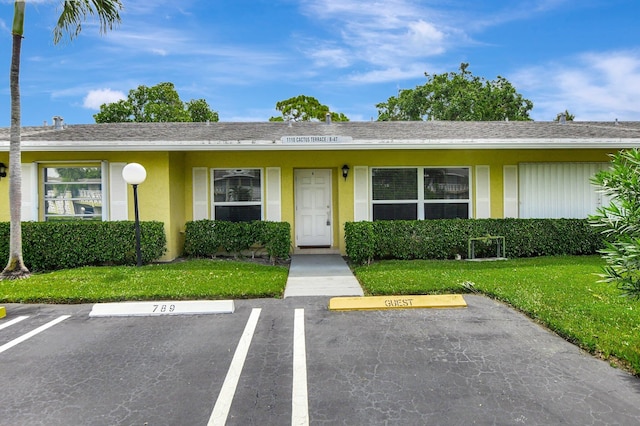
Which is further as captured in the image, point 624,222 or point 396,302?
point 396,302

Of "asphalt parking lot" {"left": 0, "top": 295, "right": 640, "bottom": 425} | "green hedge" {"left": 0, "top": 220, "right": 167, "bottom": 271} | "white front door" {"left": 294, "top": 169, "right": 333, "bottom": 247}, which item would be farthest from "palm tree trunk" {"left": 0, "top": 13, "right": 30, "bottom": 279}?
"white front door" {"left": 294, "top": 169, "right": 333, "bottom": 247}

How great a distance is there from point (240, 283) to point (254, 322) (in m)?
1.82

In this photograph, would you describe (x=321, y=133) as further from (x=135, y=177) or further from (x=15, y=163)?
(x=15, y=163)

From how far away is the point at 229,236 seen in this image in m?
9.20

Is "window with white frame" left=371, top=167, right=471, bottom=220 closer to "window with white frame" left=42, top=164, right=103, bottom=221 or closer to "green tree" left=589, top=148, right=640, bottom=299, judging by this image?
"green tree" left=589, top=148, right=640, bottom=299

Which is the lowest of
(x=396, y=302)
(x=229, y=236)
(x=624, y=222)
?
(x=396, y=302)

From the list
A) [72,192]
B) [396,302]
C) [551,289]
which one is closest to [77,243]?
[72,192]

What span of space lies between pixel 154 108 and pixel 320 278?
2566 cm

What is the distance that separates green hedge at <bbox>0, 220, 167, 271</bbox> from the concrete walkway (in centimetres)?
336

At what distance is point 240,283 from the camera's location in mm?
6574

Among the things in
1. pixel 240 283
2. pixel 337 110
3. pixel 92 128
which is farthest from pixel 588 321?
pixel 337 110

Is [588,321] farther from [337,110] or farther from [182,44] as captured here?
[337,110]

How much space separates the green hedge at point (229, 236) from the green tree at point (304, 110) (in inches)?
979

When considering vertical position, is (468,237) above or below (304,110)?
below
